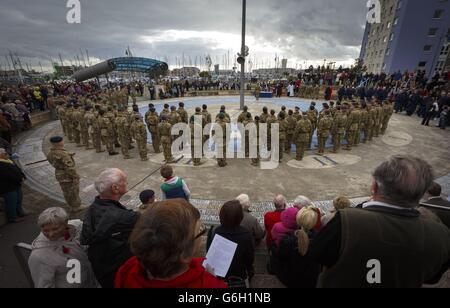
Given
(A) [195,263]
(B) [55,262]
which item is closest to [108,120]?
(B) [55,262]

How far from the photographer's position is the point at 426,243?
4.50 feet

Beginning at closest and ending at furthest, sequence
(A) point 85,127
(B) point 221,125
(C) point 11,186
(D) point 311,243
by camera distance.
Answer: (D) point 311,243, (C) point 11,186, (B) point 221,125, (A) point 85,127

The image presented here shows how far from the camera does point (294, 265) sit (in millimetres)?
2689

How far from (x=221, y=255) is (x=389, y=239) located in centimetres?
162

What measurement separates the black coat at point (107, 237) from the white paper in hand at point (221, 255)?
87cm

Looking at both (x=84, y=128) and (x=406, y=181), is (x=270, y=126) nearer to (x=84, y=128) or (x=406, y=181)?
(x=406, y=181)

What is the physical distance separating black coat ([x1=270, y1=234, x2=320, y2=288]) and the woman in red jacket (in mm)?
1513

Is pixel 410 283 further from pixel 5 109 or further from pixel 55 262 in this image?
pixel 5 109

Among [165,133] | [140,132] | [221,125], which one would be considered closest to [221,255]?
[221,125]

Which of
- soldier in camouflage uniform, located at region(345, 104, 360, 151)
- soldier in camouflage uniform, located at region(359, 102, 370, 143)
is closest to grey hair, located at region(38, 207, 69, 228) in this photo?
soldier in camouflage uniform, located at region(345, 104, 360, 151)

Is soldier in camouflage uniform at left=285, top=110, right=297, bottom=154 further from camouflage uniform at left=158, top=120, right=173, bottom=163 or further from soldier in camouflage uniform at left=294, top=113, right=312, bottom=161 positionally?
camouflage uniform at left=158, top=120, right=173, bottom=163

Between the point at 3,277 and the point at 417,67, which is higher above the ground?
the point at 417,67
